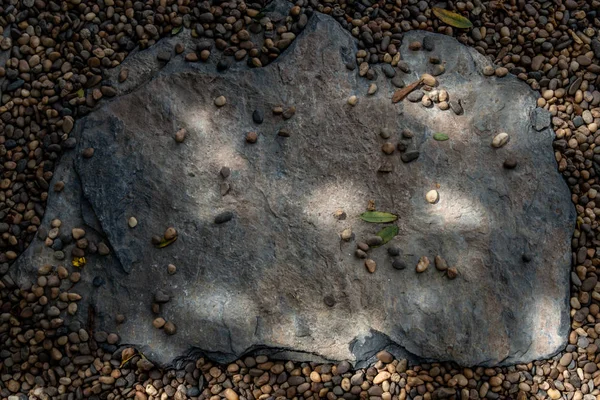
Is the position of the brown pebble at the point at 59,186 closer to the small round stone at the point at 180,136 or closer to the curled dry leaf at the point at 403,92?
the small round stone at the point at 180,136

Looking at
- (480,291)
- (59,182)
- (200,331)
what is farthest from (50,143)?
(480,291)

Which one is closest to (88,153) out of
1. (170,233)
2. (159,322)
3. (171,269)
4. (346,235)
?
(170,233)

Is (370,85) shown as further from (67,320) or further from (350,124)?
(67,320)

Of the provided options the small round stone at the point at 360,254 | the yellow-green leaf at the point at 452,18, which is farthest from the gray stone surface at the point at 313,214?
the yellow-green leaf at the point at 452,18

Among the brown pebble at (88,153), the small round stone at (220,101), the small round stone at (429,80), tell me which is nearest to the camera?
the brown pebble at (88,153)

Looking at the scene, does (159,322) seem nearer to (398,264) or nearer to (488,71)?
(398,264)

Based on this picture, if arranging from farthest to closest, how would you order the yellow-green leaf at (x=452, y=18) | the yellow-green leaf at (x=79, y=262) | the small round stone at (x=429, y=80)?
the yellow-green leaf at (x=452, y=18)
the small round stone at (x=429, y=80)
the yellow-green leaf at (x=79, y=262)
